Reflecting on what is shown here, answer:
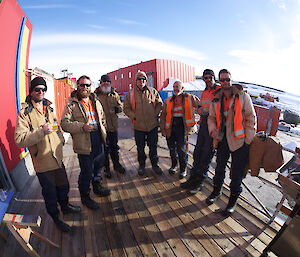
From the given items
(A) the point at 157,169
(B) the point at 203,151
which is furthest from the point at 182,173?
(B) the point at 203,151

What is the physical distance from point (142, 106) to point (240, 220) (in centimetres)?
260

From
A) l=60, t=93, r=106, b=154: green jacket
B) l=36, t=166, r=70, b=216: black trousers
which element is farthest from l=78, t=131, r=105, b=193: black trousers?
l=36, t=166, r=70, b=216: black trousers

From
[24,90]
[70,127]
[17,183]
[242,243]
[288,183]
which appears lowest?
[242,243]

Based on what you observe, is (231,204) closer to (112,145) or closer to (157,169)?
(157,169)

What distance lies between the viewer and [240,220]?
2436mm

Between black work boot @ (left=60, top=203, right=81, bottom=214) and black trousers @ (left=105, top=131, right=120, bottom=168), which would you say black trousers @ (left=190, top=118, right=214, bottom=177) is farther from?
black work boot @ (left=60, top=203, right=81, bottom=214)

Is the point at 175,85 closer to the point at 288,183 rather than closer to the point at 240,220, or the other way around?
the point at 288,183

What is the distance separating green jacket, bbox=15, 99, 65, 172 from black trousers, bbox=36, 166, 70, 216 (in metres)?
0.13

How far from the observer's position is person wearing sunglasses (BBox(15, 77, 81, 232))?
73.0 inches

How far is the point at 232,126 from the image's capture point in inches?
91.7

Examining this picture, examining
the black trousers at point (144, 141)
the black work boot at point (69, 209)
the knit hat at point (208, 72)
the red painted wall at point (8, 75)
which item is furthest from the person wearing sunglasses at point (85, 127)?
the knit hat at point (208, 72)

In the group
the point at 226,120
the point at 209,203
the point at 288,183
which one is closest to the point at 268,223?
the point at 209,203

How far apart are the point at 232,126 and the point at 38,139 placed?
8.34ft

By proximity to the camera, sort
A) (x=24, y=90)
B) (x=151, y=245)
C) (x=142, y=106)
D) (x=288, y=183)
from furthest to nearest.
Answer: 1. (x=24, y=90)
2. (x=142, y=106)
3. (x=151, y=245)
4. (x=288, y=183)
